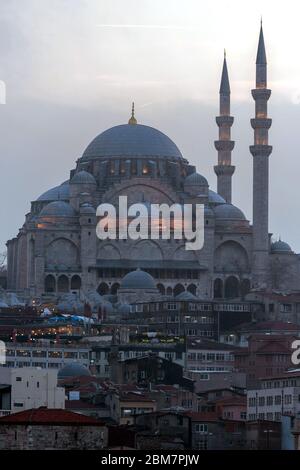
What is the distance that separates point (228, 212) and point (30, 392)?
204ft

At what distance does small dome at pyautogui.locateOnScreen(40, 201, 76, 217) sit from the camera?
398ft

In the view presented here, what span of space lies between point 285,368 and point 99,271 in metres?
40.3

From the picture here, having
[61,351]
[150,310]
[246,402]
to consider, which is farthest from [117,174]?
[246,402]

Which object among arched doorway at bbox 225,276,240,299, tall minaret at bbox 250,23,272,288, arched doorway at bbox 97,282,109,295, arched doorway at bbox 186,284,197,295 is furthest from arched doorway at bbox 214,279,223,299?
arched doorway at bbox 97,282,109,295

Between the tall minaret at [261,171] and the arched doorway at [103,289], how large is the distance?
675cm

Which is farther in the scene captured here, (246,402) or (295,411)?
(246,402)

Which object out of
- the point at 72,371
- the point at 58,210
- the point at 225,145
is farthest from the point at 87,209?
the point at 72,371

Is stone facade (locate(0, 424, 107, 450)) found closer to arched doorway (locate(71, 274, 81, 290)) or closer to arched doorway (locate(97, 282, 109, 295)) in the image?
arched doorway (locate(97, 282, 109, 295))

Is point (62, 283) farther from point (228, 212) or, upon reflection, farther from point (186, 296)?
point (186, 296)

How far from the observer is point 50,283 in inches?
4683

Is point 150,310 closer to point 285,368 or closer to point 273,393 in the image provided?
point 285,368

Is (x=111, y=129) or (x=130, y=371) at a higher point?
(x=111, y=129)

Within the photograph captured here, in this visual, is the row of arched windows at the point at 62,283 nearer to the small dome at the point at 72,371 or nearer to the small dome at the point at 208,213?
the small dome at the point at 208,213

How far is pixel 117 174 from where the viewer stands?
126625 millimetres
